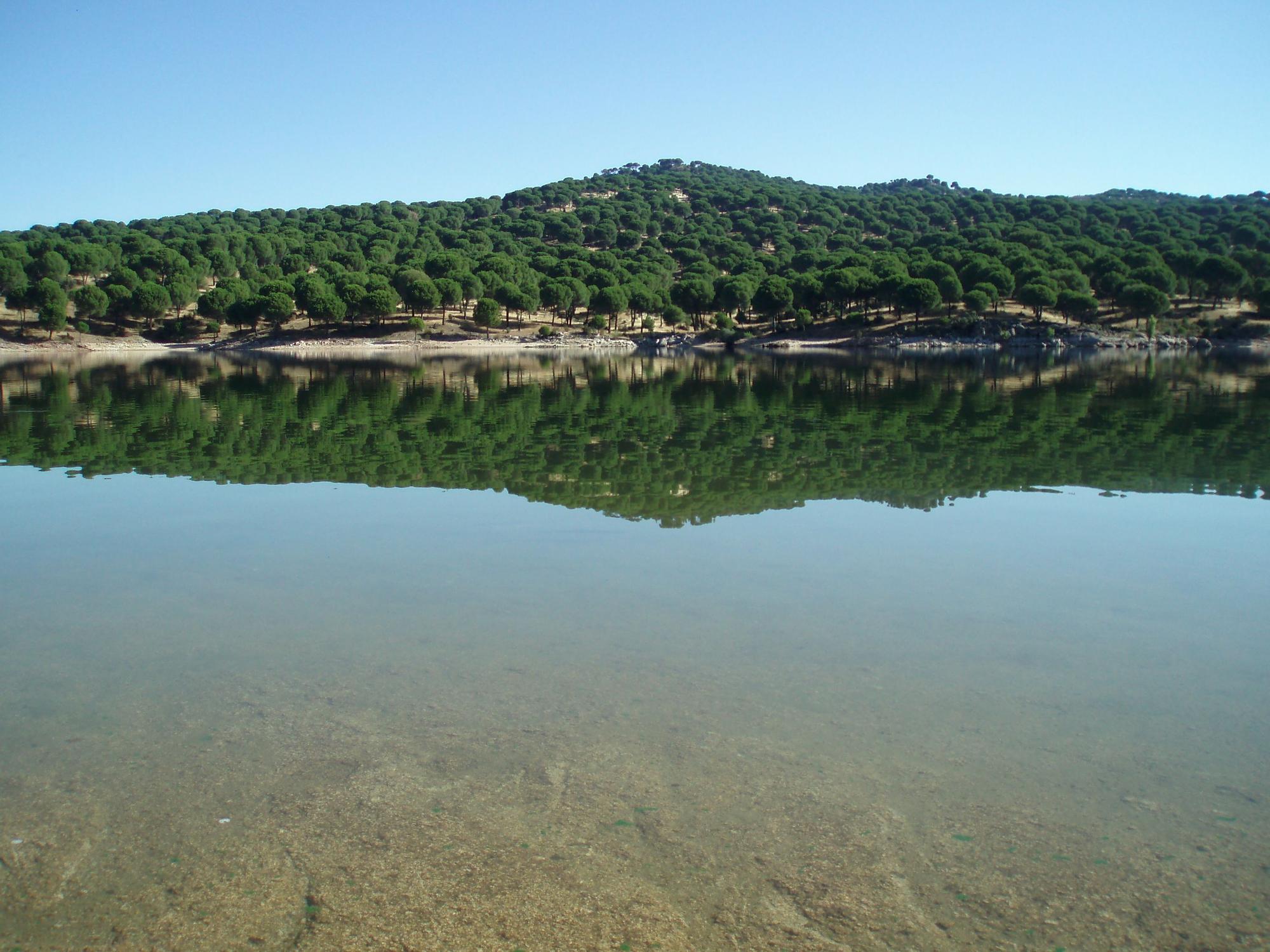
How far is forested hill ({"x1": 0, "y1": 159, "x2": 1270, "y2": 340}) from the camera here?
284ft

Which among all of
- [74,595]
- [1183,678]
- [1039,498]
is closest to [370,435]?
[74,595]

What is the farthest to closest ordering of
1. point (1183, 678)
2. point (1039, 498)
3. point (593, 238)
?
point (593, 238) → point (1039, 498) → point (1183, 678)

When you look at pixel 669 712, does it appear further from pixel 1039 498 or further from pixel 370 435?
pixel 370 435

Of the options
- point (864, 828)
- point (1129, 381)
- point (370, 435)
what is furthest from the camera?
point (1129, 381)

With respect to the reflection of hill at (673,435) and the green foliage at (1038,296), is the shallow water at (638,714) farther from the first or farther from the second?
the green foliage at (1038,296)

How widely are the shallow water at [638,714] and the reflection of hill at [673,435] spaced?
0.61 metres

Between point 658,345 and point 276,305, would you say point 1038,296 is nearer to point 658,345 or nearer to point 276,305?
point 658,345

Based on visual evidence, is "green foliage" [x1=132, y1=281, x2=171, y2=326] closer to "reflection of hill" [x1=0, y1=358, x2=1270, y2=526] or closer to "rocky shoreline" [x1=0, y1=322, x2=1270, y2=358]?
"rocky shoreline" [x1=0, y1=322, x2=1270, y2=358]

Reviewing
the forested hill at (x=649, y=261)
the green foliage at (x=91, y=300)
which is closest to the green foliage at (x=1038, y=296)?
the forested hill at (x=649, y=261)

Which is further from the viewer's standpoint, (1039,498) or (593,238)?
(593,238)

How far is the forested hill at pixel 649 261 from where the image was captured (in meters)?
86.4

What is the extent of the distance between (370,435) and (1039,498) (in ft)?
50.4

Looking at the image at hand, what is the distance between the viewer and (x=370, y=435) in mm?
22812

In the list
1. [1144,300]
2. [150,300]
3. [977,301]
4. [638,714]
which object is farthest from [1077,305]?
[638,714]
